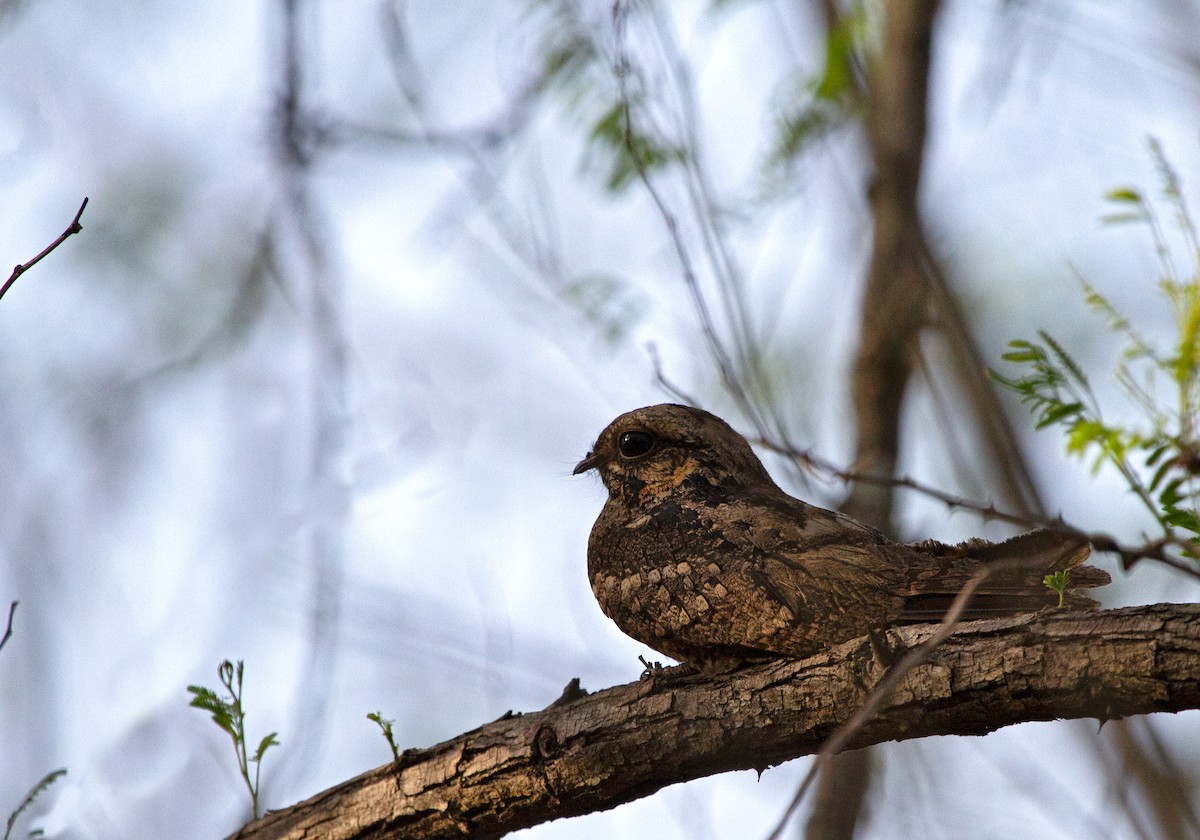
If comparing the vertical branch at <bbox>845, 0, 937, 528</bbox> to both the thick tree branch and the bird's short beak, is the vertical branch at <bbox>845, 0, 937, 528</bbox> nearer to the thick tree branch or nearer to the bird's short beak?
the bird's short beak

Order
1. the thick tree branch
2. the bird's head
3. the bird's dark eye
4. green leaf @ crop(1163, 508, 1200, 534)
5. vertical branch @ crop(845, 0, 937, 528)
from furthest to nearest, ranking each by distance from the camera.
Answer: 1. vertical branch @ crop(845, 0, 937, 528)
2. the bird's dark eye
3. the bird's head
4. the thick tree branch
5. green leaf @ crop(1163, 508, 1200, 534)

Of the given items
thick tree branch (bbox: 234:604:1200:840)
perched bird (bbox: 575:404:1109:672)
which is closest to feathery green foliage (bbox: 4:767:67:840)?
thick tree branch (bbox: 234:604:1200:840)

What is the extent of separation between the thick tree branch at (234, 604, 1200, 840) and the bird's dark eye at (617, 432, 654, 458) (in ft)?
3.40

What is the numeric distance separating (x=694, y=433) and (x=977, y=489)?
968 millimetres

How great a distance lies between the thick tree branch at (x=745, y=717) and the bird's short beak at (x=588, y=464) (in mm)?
1114

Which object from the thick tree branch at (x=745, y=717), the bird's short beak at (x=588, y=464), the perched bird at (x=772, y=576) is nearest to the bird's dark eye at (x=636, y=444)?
the bird's short beak at (x=588, y=464)

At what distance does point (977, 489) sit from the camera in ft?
12.0

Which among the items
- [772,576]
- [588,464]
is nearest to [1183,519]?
[772,576]

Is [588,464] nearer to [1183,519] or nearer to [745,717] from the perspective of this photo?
[745,717]

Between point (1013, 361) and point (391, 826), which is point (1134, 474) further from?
point (391, 826)

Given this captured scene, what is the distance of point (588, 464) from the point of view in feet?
14.1

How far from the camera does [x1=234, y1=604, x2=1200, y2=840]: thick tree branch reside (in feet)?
8.37

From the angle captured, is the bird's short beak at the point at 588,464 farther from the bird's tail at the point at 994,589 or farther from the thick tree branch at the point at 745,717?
the bird's tail at the point at 994,589

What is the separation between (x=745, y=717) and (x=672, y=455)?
1245mm
